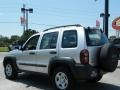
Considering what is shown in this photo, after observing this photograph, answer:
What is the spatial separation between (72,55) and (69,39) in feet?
1.98

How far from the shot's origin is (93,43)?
852cm

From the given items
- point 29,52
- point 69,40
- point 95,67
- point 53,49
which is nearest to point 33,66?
point 29,52

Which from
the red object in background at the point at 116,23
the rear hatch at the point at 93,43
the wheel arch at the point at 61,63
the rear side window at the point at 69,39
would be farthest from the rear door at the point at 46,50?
the red object in background at the point at 116,23

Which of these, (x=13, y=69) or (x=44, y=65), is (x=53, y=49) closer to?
(x=44, y=65)

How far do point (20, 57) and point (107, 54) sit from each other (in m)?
3.69

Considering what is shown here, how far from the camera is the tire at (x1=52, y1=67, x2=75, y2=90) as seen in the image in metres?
8.48

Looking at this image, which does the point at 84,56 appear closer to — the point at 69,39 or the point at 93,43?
the point at 93,43

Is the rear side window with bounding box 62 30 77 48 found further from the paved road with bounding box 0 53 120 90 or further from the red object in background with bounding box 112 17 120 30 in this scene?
the red object in background with bounding box 112 17 120 30

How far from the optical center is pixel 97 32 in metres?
9.11

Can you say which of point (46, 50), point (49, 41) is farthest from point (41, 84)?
point (49, 41)

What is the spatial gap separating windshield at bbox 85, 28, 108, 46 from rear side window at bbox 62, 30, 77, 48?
372mm

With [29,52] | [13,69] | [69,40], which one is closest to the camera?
[69,40]

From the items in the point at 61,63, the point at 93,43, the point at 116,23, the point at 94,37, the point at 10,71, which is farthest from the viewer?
the point at 116,23

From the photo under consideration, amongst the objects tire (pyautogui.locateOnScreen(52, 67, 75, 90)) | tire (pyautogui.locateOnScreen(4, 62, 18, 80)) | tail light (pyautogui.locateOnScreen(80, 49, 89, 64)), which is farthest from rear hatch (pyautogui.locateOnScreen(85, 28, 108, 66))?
tire (pyautogui.locateOnScreen(4, 62, 18, 80))
